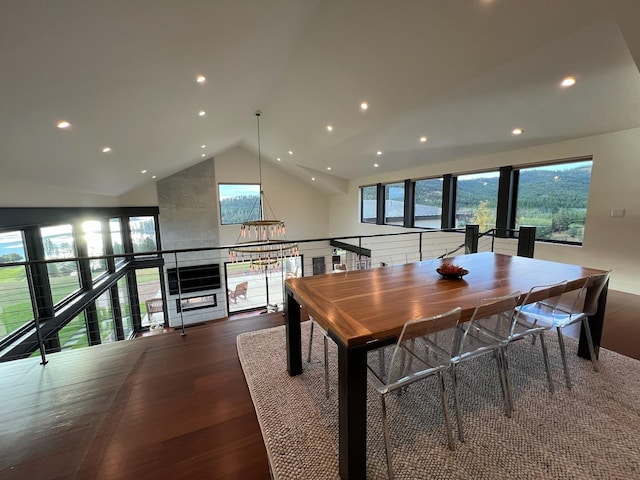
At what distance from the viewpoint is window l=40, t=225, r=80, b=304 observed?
14.6ft

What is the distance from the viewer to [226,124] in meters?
5.72

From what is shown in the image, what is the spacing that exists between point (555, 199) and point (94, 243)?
9293 mm

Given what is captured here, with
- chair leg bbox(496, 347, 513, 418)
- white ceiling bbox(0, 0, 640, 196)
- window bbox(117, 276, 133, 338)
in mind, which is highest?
white ceiling bbox(0, 0, 640, 196)

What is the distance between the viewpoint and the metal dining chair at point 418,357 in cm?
138

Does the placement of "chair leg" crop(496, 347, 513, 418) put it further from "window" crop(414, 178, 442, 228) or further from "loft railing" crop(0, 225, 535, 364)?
"window" crop(414, 178, 442, 228)

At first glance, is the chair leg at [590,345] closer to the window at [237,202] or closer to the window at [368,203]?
the window at [368,203]

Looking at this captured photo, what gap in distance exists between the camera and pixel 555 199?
4.51m

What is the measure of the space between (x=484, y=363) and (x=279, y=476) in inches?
72.5

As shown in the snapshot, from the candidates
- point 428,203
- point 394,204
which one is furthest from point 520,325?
point 394,204

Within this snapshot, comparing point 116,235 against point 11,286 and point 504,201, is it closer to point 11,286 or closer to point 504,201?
point 11,286

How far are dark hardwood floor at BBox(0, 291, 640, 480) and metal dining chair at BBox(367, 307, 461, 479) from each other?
789 mm

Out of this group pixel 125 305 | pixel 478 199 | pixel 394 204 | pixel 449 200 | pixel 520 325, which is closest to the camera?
pixel 520 325

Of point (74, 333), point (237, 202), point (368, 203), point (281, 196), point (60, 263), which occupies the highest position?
point (281, 196)

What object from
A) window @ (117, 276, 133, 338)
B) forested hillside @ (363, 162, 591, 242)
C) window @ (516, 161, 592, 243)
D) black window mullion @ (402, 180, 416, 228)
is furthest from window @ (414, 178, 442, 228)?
window @ (117, 276, 133, 338)
